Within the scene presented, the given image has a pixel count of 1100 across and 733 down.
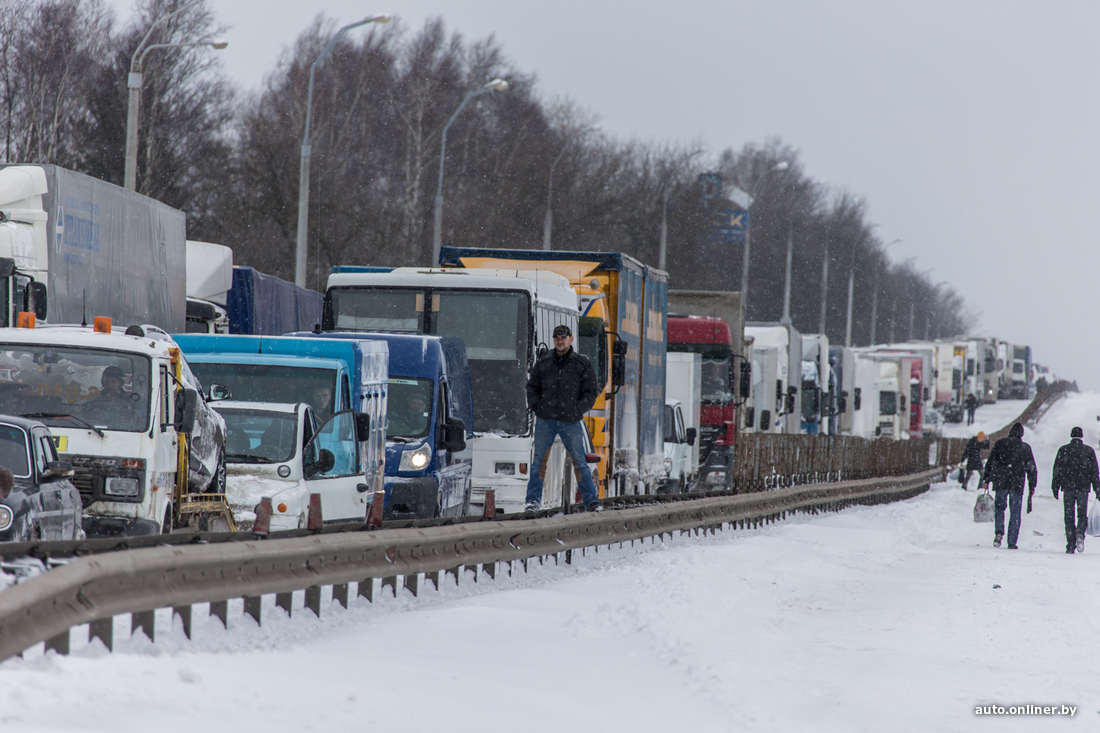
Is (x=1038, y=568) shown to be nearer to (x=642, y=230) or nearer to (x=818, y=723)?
(x=818, y=723)

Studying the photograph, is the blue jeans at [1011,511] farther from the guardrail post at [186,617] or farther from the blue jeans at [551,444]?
the guardrail post at [186,617]

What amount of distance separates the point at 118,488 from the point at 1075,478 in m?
13.7

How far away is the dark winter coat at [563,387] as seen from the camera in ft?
46.2

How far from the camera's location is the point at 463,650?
7.79 m

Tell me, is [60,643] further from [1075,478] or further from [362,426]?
[1075,478]

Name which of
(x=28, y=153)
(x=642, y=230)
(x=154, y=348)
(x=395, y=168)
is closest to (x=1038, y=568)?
(x=154, y=348)

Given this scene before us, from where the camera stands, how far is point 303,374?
1377 centimetres

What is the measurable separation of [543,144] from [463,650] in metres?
54.7

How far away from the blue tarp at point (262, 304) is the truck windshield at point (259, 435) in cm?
1200

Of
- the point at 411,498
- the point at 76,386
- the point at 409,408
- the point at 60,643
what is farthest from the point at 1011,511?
the point at 60,643

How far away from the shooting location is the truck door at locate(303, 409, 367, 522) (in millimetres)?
12484

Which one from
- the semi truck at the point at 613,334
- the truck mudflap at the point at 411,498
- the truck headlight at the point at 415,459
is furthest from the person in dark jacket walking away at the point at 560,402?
the semi truck at the point at 613,334

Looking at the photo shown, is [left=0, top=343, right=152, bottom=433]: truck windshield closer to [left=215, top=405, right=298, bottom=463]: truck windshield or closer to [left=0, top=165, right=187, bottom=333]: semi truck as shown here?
[left=215, top=405, right=298, bottom=463]: truck windshield

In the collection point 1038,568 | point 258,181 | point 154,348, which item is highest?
point 258,181
